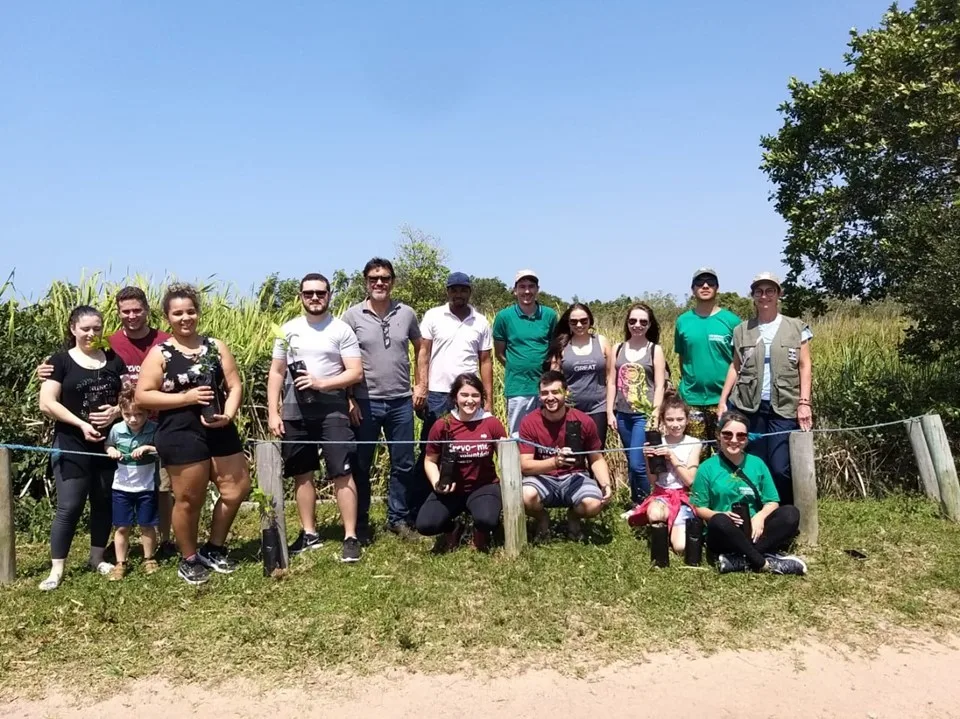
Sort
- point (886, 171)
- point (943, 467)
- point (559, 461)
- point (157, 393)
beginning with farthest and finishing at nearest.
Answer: point (886, 171), point (943, 467), point (559, 461), point (157, 393)

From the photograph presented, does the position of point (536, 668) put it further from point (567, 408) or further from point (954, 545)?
point (954, 545)

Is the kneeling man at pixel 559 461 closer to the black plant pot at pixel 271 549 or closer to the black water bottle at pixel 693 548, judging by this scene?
the black water bottle at pixel 693 548

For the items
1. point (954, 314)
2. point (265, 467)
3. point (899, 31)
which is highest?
point (899, 31)

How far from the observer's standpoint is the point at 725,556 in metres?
4.59

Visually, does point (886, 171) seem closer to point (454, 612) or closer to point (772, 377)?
point (772, 377)

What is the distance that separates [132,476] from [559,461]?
2.87m

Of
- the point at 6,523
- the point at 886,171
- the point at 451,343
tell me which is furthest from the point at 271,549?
the point at 886,171

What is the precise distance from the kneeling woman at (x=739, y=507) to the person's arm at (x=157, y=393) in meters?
3.24

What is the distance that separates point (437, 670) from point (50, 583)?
9.13 feet

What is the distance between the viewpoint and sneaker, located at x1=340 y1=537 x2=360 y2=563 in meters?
4.95

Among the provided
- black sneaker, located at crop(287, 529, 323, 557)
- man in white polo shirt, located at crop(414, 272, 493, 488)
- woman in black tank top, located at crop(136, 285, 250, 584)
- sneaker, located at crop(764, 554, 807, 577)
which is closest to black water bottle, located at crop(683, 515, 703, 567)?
sneaker, located at crop(764, 554, 807, 577)

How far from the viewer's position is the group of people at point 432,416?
467cm

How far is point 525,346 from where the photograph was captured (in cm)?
→ 568

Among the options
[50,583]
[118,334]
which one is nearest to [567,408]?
[118,334]
